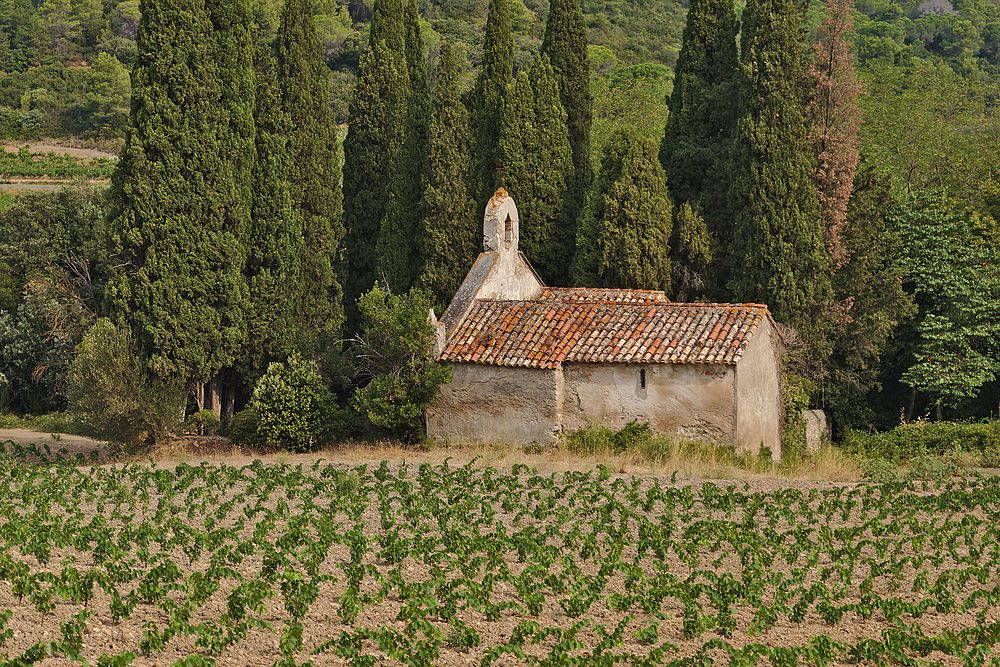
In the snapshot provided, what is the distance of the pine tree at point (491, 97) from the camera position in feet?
129

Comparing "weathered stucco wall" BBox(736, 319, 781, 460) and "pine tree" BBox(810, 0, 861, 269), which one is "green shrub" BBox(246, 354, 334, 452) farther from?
"pine tree" BBox(810, 0, 861, 269)

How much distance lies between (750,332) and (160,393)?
13694mm

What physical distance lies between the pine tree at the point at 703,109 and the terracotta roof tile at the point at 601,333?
28.6 feet

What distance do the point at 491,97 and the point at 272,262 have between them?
8.38 m

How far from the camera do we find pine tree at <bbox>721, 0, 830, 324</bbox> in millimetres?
36719

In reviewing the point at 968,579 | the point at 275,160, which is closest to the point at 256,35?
the point at 275,160

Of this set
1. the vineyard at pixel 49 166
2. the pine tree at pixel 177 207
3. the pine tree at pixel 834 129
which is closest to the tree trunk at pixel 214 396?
the pine tree at pixel 177 207

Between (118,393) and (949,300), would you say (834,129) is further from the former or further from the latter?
(118,393)

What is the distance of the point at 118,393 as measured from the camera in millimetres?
32438

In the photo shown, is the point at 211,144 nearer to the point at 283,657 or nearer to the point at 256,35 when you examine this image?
the point at 256,35

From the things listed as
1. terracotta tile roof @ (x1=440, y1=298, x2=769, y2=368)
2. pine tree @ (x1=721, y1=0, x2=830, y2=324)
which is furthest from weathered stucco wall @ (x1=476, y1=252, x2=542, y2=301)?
pine tree @ (x1=721, y1=0, x2=830, y2=324)

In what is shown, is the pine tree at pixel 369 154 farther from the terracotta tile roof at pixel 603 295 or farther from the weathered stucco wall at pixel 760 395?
the weathered stucco wall at pixel 760 395

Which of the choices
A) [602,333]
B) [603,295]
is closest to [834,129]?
[603,295]

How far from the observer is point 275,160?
36656mm
